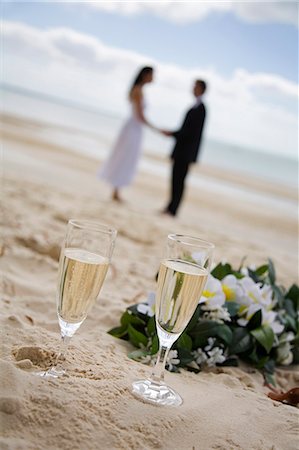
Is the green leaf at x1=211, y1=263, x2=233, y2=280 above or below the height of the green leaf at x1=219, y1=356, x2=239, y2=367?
above

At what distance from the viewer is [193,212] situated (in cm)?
983

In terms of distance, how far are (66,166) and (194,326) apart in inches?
391

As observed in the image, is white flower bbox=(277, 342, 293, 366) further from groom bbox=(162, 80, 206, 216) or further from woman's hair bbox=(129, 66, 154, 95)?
woman's hair bbox=(129, 66, 154, 95)

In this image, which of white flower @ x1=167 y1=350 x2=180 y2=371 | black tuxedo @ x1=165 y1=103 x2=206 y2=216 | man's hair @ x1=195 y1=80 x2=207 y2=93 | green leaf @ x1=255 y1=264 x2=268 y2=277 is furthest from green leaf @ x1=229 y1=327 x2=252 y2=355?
man's hair @ x1=195 y1=80 x2=207 y2=93

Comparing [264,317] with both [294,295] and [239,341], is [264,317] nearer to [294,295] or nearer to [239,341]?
[239,341]

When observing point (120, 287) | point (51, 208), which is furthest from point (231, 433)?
point (51, 208)

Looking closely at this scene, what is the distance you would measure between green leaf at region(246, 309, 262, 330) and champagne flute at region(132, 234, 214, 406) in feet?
2.60

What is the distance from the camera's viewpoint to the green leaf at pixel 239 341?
247 cm

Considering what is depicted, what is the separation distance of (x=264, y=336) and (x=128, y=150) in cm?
741

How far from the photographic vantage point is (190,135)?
9.05 metres

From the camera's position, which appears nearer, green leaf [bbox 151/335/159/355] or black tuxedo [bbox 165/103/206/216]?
green leaf [bbox 151/335/159/355]

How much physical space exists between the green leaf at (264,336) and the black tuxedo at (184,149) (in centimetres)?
624

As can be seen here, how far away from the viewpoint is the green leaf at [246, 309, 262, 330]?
2496 millimetres

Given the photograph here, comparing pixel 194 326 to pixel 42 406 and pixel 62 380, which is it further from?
pixel 42 406
